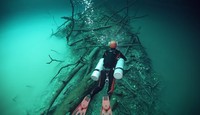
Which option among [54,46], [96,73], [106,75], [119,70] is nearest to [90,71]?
[106,75]

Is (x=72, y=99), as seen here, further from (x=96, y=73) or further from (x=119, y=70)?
(x=119, y=70)

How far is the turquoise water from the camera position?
4.24 metres

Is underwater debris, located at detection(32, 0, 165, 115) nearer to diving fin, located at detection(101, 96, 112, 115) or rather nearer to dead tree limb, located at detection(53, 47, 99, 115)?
dead tree limb, located at detection(53, 47, 99, 115)

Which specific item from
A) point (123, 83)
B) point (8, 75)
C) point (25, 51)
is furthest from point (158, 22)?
point (8, 75)

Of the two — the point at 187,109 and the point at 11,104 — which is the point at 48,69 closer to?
the point at 11,104

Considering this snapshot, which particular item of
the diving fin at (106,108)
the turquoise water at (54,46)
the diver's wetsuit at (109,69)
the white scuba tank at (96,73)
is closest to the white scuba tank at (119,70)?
the diver's wetsuit at (109,69)

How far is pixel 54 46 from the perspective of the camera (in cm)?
505

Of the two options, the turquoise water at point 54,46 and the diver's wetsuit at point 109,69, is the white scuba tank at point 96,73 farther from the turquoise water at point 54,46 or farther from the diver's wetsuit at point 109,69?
the turquoise water at point 54,46

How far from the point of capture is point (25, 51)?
4.98m

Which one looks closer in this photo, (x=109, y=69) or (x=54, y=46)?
(x=109, y=69)

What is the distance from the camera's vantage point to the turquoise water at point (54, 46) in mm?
4238

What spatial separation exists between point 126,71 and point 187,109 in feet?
5.05

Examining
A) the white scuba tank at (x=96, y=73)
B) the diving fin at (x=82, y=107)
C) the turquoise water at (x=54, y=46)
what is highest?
the turquoise water at (x=54, y=46)

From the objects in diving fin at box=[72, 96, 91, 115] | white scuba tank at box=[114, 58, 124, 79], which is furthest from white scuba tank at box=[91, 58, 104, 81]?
diving fin at box=[72, 96, 91, 115]
